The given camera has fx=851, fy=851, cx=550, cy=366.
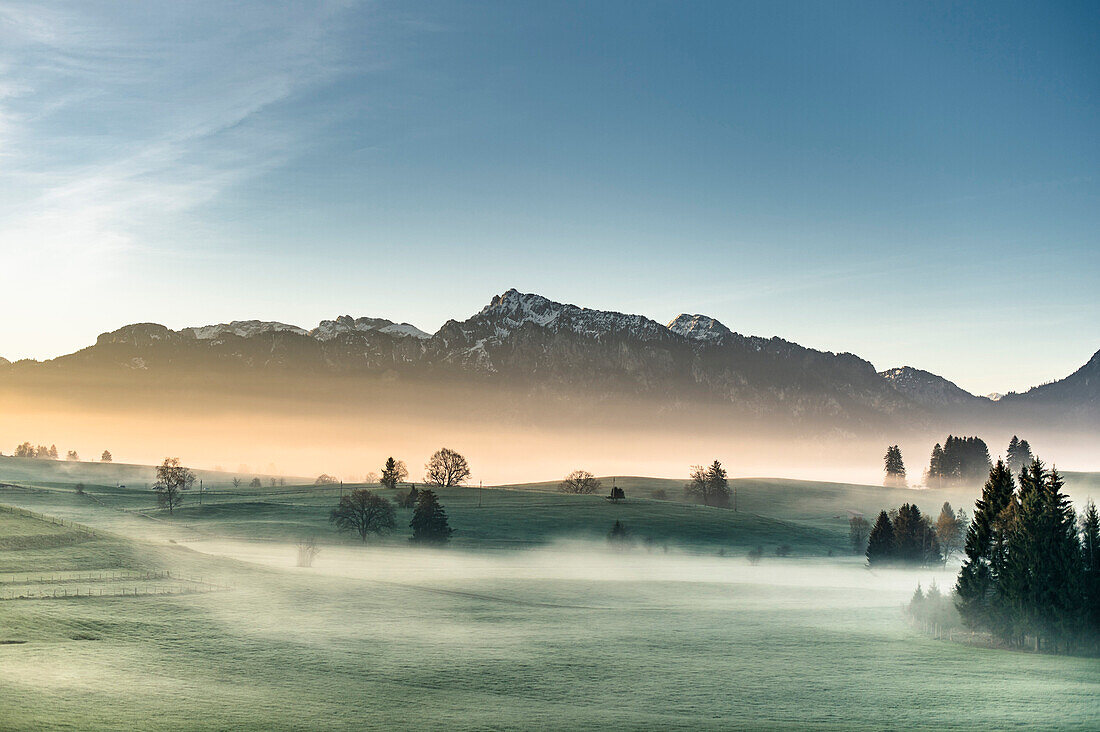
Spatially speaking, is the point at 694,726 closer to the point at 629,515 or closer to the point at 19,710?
the point at 19,710

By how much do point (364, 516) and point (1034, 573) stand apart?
10301cm

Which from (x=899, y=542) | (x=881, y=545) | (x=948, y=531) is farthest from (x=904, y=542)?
(x=948, y=531)

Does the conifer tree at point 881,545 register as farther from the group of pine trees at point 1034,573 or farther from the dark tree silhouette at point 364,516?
the dark tree silhouette at point 364,516

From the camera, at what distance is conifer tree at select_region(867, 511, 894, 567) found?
132250 millimetres

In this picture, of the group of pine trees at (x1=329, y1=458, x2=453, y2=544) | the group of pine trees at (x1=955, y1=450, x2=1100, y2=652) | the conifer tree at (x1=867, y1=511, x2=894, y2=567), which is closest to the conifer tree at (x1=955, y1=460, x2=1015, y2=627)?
the group of pine trees at (x1=955, y1=450, x2=1100, y2=652)

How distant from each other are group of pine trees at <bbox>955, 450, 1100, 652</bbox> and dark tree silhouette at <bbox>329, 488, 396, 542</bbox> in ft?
310

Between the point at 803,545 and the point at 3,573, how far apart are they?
410 ft

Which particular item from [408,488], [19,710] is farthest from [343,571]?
[408,488]

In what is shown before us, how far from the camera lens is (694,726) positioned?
39906mm

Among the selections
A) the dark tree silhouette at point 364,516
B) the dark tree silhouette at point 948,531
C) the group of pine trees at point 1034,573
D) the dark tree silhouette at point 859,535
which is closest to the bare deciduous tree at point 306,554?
the dark tree silhouette at point 364,516

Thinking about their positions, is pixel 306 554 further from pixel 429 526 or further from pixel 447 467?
pixel 447 467

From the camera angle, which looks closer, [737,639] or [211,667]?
[211,667]

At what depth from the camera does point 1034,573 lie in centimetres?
6438

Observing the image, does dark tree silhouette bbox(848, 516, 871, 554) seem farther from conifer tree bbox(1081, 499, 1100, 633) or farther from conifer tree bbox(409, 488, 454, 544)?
conifer tree bbox(1081, 499, 1100, 633)
